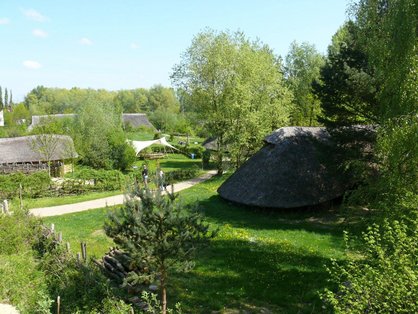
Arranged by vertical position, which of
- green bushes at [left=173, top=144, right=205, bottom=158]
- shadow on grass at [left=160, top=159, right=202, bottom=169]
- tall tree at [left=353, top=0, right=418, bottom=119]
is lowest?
shadow on grass at [left=160, top=159, right=202, bottom=169]

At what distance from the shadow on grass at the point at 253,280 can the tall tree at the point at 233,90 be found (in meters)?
17.2

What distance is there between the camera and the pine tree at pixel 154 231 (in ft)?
32.5

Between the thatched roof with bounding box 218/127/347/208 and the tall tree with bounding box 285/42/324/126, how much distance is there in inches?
754

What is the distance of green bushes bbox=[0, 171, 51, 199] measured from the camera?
29422mm

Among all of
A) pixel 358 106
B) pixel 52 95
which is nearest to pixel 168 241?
pixel 358 106

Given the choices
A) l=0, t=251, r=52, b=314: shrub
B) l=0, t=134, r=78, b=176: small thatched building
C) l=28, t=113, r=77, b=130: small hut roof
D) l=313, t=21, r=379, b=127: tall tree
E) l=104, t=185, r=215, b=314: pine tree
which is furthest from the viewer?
l=28, t=113, r=77, b=130: small hut roof

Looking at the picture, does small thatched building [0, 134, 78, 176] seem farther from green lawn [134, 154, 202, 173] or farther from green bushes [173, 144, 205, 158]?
green bushes [173, 144, 205, 158]

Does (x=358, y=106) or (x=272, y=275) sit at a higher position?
(x=358, y=106)

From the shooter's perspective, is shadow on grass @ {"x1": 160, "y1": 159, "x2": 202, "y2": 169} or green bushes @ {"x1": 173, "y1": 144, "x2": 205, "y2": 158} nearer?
shadow on grass @ {"x1": 160, "y1": 159, "x2": 202, "y2": 169}

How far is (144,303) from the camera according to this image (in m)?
12.2

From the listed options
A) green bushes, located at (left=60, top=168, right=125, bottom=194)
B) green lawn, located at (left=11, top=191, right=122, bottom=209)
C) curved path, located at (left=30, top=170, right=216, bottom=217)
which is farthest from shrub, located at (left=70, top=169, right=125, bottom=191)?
curved path, located at (left=30, top=170, right=216, bottom=217)

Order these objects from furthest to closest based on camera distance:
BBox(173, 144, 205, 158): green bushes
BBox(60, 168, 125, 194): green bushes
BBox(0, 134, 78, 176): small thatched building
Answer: BBox(173, 144, 205, 158): green bushes → BBox(0, 134, 78, 176): small thatched building → BBox(60, 168, 125, 194): green bushes

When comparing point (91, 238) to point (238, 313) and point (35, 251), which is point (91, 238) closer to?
point (35, 251)

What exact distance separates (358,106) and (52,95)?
140m
